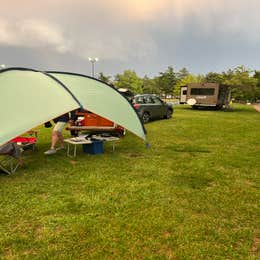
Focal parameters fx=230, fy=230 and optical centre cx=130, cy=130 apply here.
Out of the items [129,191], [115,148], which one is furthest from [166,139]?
[129,191]

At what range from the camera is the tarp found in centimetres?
428

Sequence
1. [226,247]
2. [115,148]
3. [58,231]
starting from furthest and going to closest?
[115,148] < [58,231] < [226,247]

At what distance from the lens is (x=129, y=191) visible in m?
4.02

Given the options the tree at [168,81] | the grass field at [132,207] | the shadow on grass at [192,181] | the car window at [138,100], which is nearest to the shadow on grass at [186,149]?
the grass field at [132,207]

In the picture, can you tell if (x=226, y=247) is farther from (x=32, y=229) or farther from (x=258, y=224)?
(x=32, y=229)

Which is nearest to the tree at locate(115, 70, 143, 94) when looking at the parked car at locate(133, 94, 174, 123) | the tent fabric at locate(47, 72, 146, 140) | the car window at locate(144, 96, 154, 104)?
the parked car at locate(133, 94, 174, 123)

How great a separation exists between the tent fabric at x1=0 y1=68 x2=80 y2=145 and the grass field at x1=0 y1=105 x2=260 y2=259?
1107mm

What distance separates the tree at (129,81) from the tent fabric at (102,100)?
66.7 m

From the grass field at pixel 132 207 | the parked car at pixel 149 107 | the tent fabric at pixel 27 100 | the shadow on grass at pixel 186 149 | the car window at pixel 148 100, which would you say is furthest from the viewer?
the car window at pixel 148 100

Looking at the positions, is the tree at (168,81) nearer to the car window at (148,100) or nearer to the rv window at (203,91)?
the rv window at (203,91)

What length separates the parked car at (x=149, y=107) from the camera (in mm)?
11797

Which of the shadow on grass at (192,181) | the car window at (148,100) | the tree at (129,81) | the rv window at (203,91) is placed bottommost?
the shadow on grass at (192,181)

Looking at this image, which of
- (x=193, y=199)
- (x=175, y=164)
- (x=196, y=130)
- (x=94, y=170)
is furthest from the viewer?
(x=196, y=130)

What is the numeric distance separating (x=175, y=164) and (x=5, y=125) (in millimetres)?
3656
